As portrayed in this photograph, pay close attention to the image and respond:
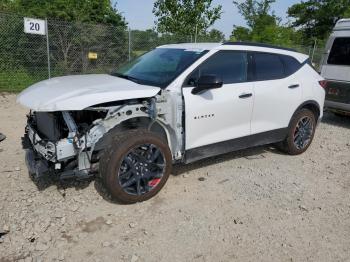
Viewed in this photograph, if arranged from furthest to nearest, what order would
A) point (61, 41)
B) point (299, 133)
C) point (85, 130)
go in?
point (61, 41)
point (299, 133)
point (85, 130)

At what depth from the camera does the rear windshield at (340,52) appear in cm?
766

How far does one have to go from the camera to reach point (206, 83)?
406cm

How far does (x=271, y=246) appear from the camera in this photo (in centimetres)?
335

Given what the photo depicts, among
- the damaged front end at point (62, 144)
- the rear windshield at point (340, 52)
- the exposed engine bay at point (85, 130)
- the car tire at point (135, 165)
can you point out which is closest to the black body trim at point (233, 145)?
the exposed engine bay at point (85, 130)

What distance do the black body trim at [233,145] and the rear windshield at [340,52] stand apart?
3368 millimetres

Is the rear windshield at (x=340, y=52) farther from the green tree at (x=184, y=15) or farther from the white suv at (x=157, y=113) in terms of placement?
the green tree at (x=184, y=15)

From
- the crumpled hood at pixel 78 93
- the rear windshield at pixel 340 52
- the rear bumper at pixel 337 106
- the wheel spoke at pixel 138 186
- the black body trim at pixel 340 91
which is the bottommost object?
the wheel spoke at pixel 138 186

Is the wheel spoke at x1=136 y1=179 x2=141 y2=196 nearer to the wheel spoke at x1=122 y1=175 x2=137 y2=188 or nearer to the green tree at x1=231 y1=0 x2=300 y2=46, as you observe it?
the wheel spoke at x1=122 y1=175 x2=137 y2=188

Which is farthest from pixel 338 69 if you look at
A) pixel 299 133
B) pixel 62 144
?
pixel 62 144

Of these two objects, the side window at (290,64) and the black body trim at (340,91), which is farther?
the black body trim at (340,91)

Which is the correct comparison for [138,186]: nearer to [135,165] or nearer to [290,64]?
[135,165]

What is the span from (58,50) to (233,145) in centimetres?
801

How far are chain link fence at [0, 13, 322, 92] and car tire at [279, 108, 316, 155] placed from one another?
725cm

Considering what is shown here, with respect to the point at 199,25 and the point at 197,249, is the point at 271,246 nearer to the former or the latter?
the point at 197,249
